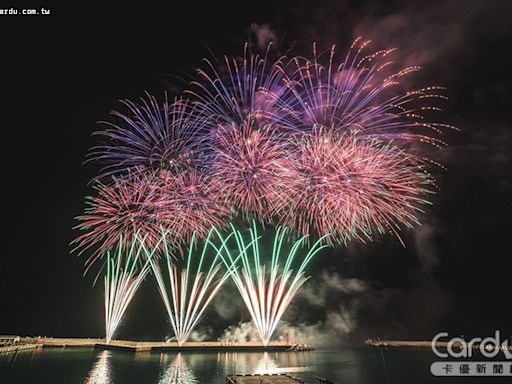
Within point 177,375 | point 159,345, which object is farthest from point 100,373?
point 159,345

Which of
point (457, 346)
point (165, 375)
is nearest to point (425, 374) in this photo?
point (165, 375)

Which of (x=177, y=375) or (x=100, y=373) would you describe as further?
(x=100, y=373)

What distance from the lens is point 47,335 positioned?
332 feet

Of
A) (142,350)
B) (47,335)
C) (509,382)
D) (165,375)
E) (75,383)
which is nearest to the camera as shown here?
(75,383)

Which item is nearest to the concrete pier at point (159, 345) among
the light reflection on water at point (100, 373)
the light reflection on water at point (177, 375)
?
the light reflection on water at point (100, 373)

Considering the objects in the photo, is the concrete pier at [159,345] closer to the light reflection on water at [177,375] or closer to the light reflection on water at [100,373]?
the light reflection on water at [100,373]

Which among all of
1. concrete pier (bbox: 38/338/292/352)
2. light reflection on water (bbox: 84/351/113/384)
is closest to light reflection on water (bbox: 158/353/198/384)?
light reflection on water (bbox: 84/351/113/384)

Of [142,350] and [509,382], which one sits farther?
[142,350]

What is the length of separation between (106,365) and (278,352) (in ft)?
176

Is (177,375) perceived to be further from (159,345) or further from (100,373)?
(159,345)

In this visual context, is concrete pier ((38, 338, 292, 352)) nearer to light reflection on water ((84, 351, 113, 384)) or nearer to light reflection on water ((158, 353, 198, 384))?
light reflection on water ((84, 351, 113, 384))

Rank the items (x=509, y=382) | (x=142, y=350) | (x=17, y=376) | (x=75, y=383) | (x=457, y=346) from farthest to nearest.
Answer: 1. (x=457, y=346)
2. (x=142, y=350)
3. (x=509, y=382)
4. (x=17, y=376)
5. (x=75, y=383)

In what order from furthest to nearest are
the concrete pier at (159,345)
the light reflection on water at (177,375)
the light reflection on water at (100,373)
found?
the concrete pier at (159,345) < the light reflection on water at (177,375) < the light reflection on water at (100,373)

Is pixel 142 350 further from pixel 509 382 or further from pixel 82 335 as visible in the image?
pixel 509 382
